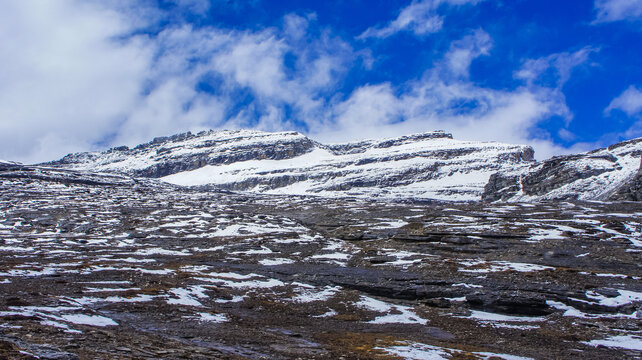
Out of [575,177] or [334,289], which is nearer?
[334,289]

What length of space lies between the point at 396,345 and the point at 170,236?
165 feet

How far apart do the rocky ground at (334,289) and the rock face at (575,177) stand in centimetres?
4363

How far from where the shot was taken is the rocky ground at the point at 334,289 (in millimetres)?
14430

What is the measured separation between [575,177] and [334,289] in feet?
380

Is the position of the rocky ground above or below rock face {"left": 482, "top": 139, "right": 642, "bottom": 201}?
below

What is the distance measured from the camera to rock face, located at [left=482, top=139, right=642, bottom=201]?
103875mm

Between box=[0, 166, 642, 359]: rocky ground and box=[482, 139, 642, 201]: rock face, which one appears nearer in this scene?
box=[0, 166, 642, 359]: rocky ground

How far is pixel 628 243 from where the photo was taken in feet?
137

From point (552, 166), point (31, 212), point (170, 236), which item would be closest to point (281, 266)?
point (170, 236)

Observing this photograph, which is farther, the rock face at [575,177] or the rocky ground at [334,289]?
the rock face at [575,177]

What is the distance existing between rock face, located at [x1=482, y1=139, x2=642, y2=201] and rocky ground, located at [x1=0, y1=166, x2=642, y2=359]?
1718 inches

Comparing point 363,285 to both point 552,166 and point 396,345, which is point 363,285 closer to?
point 396,345

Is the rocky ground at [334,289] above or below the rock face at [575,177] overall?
below

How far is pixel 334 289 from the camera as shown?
28.6 metres
